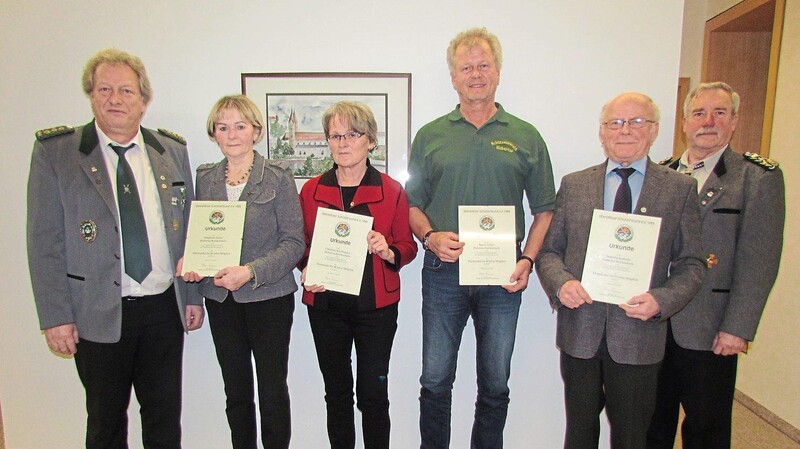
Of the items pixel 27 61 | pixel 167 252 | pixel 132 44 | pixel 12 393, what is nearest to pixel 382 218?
pixel 167 252

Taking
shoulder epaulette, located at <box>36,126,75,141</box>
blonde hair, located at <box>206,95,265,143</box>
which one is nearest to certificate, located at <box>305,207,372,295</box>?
blonde hair, located at <box>206,95,265,143</box>

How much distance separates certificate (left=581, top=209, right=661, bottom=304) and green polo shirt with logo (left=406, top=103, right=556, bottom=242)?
432 mm

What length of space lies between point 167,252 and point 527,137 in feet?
5.26

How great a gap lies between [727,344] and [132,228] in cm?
237

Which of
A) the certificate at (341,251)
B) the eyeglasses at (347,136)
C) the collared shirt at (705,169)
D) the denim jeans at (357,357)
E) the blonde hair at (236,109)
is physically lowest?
the denim jeans at (357,357)

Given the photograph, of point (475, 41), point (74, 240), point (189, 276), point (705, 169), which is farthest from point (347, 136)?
point (705, 169)

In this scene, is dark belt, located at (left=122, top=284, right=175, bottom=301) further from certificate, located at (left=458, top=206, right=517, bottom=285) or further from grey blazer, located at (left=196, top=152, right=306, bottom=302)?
certificate, located at (left=458, top=206, right=517, bottom=285)

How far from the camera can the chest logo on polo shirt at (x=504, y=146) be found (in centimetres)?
194

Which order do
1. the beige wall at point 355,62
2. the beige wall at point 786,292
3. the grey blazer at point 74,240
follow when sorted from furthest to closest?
the beige wall at point 786,292
the beige wall at point 355,62
the grey blazer at point 74,240

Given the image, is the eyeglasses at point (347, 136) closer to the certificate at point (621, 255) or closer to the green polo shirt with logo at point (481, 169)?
the green polo shirt with logo at point (481, 169)

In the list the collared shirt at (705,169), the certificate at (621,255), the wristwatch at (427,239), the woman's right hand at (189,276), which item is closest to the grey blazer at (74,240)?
the woman's right hand at (189,276)

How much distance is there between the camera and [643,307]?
1.53 meters

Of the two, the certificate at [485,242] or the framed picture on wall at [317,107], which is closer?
the certificate at [485,242]

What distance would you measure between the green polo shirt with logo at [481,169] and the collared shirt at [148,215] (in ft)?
3.48
